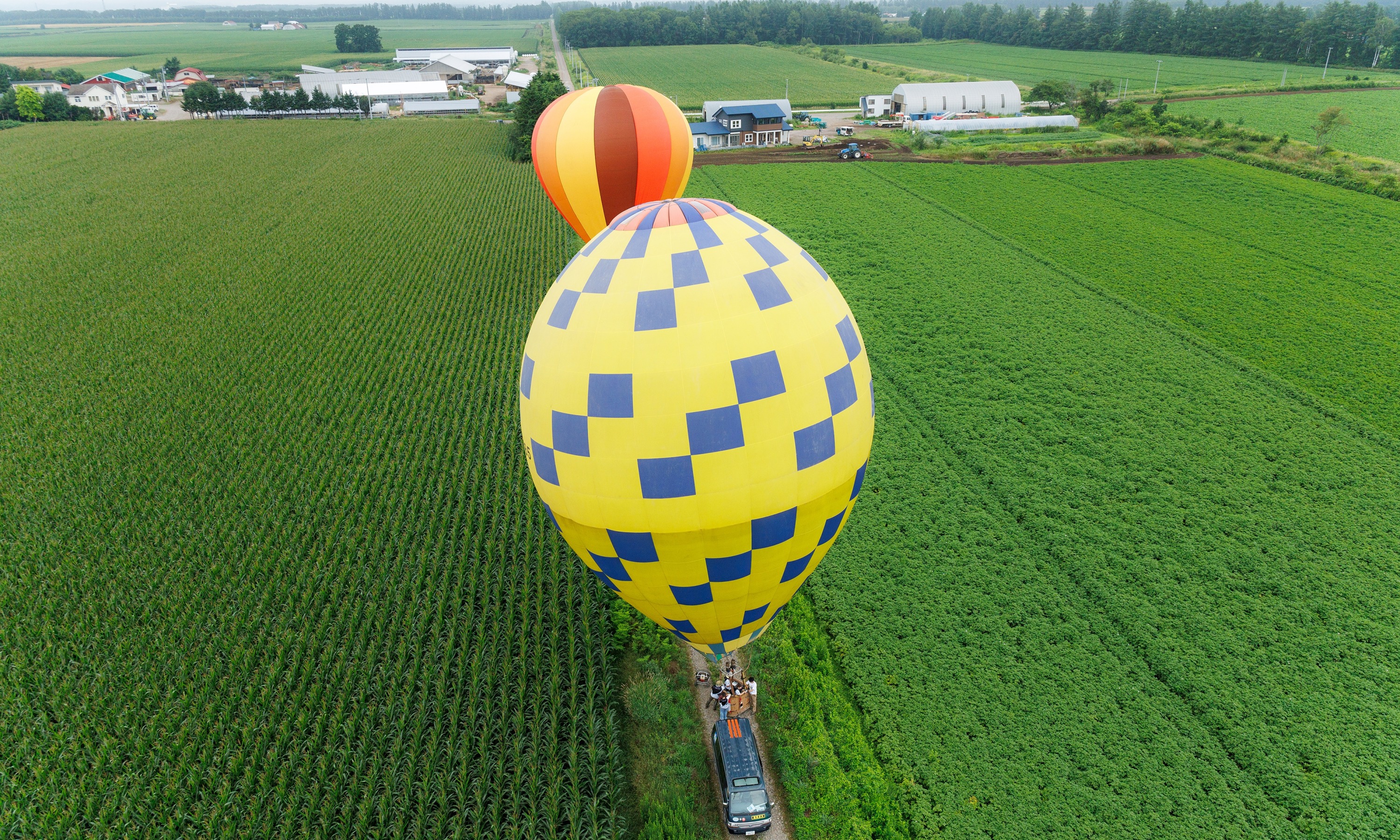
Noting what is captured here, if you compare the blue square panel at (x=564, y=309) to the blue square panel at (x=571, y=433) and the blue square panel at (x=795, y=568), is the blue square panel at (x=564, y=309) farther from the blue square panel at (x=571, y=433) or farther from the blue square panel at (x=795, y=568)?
the blue square panel at (x=795, y=568)

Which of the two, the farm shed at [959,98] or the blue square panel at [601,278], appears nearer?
the blue square panel at [601,278]

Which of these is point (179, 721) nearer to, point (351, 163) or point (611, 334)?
point (611, 334)

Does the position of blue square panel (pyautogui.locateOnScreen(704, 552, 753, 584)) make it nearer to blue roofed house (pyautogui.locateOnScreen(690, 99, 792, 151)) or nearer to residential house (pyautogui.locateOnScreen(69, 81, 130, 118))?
blue roofed house (pyautogui.locateOnScreen(690, 99, 792, 151))

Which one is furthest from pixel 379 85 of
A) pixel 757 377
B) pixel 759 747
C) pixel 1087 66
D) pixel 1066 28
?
pixel 1066 28

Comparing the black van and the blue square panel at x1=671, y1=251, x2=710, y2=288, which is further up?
the blue square panel at x1=671, y1=251, x2=710, y2=288

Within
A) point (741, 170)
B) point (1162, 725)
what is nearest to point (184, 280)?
point (741, 170)

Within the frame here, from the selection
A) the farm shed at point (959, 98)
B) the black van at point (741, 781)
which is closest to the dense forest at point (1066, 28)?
the farm shed at point (959, 98)

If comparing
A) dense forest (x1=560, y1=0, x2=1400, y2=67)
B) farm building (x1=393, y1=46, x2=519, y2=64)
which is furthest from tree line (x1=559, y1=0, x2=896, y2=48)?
farm building (x1=393, y1=46, x2=519, y2=64)

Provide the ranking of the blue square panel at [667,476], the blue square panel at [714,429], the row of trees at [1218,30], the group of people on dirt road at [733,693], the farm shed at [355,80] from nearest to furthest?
the blue square panel at [714,429] < the blue square panel at [667,476] < the group of people on dirt road at [733,693] < the row of trees at [1218,30] < the farm shed at [355,80]
